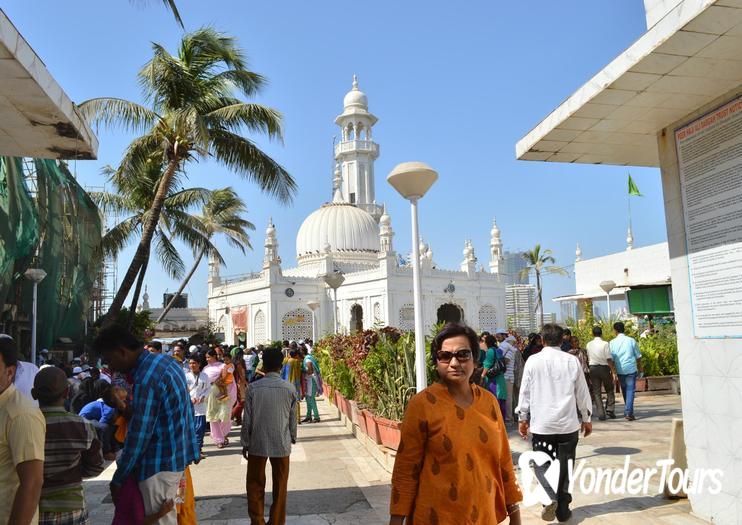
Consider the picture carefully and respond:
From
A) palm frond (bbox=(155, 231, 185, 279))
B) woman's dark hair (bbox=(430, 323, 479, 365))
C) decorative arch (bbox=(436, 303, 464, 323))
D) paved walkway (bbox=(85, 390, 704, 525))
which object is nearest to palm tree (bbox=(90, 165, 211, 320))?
palm frond (bbox=(155, 231, 185, 279))

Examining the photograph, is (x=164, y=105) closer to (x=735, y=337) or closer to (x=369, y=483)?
(x=369, y=483)

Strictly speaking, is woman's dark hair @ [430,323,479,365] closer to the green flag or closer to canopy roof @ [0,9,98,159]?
canopy roof @ [0,9,98,159]

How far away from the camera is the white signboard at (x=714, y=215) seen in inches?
161

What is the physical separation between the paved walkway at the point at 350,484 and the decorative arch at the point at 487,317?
93.2ft

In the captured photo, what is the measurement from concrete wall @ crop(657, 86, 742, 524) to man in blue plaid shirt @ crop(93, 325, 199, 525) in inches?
143

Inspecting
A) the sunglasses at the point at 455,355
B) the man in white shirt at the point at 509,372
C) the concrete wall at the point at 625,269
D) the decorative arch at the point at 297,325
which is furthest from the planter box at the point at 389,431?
the decorative arch at the point at 297,325

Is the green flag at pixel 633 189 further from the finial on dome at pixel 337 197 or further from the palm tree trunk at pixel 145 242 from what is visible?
the finial on dome at pixel 337 197

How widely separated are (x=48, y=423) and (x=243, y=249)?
23.1 m

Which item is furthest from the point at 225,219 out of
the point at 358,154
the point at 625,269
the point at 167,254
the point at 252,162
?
the point at 358,154

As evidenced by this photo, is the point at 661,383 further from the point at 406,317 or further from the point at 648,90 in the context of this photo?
the point at 406,317

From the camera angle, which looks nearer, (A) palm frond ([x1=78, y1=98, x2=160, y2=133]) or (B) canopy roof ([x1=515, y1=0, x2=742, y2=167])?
(B) canopy roof ([x1=515, y1=0, x2=742, y2=167])

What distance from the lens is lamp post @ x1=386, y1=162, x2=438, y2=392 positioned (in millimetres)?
6098

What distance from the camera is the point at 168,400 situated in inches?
122

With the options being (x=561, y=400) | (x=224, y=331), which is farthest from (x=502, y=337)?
(x=224, y=331)
